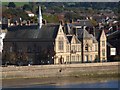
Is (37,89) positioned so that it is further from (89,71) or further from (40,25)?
(40,25)

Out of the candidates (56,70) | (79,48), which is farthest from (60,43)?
(56,70)

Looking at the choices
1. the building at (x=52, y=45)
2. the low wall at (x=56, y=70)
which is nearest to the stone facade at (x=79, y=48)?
the building at (x=52, y=45)

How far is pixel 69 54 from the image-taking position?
4184 centimetres

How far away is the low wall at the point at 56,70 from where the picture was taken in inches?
1448

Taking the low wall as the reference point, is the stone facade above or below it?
above

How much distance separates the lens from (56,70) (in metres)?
38.0

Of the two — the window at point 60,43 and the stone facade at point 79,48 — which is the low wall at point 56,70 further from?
the window at point 60,43

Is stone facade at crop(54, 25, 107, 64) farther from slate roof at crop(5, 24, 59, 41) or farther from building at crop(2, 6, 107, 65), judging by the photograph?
slate roof at crop(5, 24, 59, 41)

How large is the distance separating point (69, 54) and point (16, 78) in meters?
5.84

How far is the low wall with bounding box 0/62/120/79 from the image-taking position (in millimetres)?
36781

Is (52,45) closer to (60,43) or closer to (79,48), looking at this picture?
(60,43)

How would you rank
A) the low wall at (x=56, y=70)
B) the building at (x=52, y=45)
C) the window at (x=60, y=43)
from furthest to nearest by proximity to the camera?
the window at (x=60, y=43) → the building at (x=52, y=45) → the low wall at (x=56, y=70)

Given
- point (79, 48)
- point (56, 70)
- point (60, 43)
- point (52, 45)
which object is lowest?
point (56, 70)

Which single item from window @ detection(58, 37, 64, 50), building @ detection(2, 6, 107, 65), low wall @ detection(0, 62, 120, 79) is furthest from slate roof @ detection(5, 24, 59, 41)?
low wall @ detection(0, 62, 120, 79)
